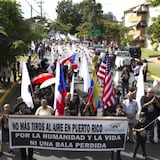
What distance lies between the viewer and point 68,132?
9.84 metres

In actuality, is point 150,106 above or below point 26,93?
below

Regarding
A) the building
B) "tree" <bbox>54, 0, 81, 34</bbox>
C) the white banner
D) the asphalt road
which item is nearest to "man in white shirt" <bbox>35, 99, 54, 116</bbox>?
the white banner

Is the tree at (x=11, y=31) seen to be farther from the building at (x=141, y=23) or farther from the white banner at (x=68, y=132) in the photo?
the building at (x=141, y=23)

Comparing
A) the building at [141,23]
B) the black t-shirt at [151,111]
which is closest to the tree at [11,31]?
the black t-shirt at [151,111]

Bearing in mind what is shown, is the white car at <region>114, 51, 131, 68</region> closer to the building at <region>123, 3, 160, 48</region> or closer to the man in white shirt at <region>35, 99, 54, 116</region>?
the man in white shirt at <region>35, 99, 54, 116</region>

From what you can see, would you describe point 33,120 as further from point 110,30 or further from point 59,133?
point 110,30

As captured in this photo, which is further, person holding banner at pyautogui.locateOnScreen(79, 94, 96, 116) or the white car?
the white car

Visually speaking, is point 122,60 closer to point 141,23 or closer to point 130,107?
point 130,107

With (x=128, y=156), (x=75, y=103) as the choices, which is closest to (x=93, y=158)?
(x=128, y=156)

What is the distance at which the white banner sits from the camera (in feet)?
32.1

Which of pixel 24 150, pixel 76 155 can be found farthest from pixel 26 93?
pixel 76 155

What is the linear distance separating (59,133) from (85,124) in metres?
0.64

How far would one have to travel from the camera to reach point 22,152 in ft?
33.4

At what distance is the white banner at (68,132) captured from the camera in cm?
977
